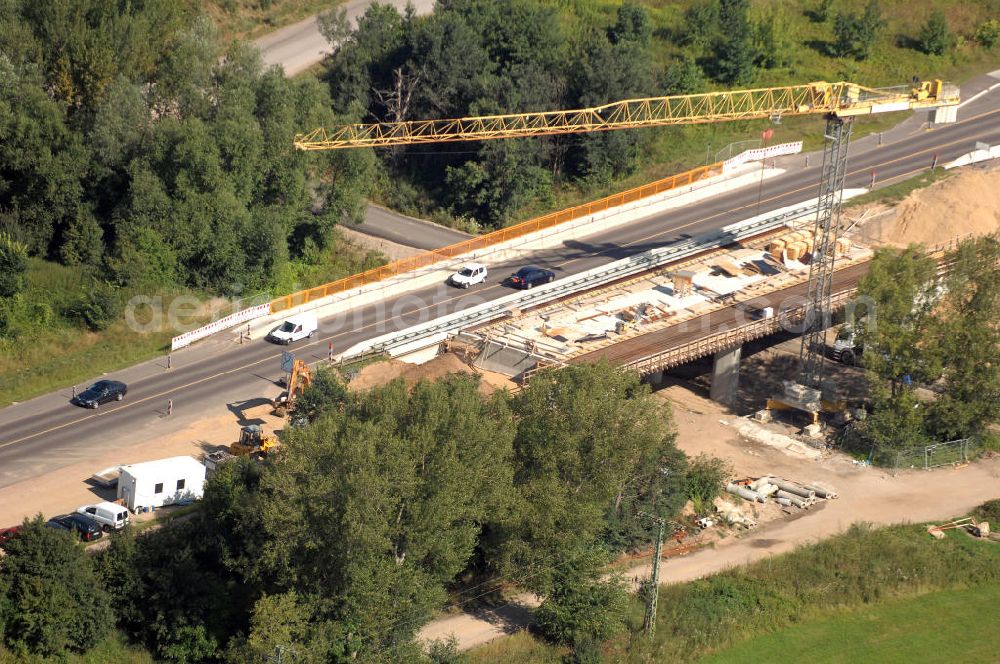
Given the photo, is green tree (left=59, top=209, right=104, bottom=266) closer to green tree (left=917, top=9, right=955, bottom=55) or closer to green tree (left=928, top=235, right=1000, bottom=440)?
green tree (left=928, top=235, right=1000, bottom=440)

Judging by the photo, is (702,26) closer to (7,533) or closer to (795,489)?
(795,489)

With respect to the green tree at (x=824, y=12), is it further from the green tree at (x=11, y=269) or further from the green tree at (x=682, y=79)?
the green tree at (x=11, y=269)

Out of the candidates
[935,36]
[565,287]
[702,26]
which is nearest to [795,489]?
[565,287]

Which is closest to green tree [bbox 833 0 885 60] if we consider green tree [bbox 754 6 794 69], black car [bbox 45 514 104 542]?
green tree [bbox 754 6 794 69]

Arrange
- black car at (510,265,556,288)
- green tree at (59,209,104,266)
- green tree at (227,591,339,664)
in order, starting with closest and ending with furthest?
green tree at (227,591,339,664)
green tree at (59,209,104,266)
black car at (510,265,556,288)

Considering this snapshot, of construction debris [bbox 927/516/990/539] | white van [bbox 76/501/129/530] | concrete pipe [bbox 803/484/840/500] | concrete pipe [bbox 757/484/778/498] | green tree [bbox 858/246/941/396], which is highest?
green tree [bbox 858/246/941/396]

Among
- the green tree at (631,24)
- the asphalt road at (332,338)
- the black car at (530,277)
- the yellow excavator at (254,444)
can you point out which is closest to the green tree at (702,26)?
the green tree at (631,24)
